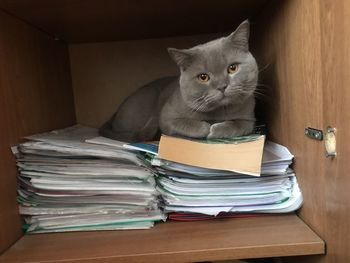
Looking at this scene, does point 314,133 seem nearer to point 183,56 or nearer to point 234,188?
point 234,188

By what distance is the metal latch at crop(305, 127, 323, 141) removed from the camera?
1.67ft

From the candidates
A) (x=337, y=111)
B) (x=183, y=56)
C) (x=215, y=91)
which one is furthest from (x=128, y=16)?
(x=337, y=111)

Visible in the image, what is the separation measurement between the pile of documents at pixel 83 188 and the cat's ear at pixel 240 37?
29 centimetres

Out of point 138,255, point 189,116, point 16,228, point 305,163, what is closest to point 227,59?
point 189,116

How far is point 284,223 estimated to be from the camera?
600 millimetres

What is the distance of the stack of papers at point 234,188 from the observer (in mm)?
624

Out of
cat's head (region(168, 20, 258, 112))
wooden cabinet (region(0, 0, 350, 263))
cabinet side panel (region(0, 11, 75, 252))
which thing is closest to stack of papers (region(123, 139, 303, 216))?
wooden cabinet (region(0, 0, 350, 263))

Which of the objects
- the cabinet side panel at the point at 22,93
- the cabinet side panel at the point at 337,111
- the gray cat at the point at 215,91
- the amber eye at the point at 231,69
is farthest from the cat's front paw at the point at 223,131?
the cabinet side panel at the point at 22,93

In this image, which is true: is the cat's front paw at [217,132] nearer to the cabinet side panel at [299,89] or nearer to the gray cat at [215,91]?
the gray cat at [215,91]

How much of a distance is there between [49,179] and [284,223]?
433mm

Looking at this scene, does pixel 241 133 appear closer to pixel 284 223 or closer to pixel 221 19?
pixel 284 223

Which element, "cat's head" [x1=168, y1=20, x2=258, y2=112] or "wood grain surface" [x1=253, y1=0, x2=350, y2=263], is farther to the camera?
"cat's head" [x1=168, y1=20, x2=258, y2=112]

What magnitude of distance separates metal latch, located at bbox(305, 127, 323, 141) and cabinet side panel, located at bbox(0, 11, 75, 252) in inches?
20.4

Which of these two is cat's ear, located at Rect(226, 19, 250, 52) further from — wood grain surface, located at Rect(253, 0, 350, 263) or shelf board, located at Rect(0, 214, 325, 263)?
shelf board, located at Rect(0, 214, 325, 263)
